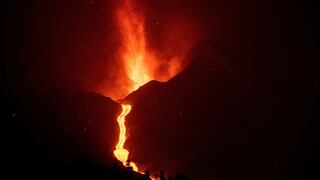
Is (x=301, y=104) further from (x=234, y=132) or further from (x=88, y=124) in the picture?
(x=88, y=124)

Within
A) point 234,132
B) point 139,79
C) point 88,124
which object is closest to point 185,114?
point 234,132

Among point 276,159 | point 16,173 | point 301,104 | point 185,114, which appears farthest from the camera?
point 301,104

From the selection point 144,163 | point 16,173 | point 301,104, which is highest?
point 301,104

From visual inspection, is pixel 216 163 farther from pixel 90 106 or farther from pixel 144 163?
pixel 90 106

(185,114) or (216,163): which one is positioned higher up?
(185,114)

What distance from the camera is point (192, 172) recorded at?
33.4 metres

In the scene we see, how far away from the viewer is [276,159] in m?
42.0

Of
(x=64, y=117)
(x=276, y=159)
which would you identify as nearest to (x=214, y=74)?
Result: (x=276, y=159)

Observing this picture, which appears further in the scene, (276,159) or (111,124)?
(276,159)

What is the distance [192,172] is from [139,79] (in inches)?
1068

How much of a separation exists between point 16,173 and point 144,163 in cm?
2289

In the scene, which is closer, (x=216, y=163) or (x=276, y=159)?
(x=216, y=163)

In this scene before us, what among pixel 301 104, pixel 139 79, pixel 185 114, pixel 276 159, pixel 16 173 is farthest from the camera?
pixel 139 79

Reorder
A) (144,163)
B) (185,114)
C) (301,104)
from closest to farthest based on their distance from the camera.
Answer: (144,163), (185,114), (301,104)
